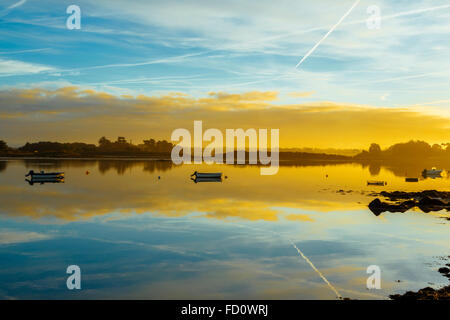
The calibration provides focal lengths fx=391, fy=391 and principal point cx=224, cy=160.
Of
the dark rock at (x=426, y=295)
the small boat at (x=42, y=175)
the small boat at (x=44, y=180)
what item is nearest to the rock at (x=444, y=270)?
the dark rock at (x=426, y=295)

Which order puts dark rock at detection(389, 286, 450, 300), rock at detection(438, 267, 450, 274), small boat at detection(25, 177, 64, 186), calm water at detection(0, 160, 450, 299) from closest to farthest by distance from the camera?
dark rock at detection(389, 286, 450, 300)
calm water at detection(0, 160, 450, 299)
rock at detection(438, 267, 450, 274)
small boat at detection(25, 177, 64, 186)

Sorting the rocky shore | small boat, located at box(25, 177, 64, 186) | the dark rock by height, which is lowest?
the dark rock

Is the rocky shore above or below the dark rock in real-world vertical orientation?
above

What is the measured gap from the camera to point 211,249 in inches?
1049

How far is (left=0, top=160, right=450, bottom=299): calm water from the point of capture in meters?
19.0

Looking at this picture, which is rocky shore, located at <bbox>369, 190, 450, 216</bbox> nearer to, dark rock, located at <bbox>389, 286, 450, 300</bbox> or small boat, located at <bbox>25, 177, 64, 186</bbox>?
dark rock, located at <bbox>389, 286, 450, 300</bbox>

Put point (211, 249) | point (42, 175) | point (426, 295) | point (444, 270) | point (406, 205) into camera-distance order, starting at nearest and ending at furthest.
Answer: point (426, 295), point (444, 270), point (211, 249), point (406, 205), point (42, 175)

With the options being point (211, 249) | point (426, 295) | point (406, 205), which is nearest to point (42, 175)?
point (211, 249)

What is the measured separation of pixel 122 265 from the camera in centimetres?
2234

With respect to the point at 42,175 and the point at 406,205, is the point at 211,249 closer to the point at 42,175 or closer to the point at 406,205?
the point at 406,205

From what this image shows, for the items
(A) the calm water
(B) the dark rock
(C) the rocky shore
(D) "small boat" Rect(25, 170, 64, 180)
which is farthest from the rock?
(D) "small boat" Rect(25, 170, 64, 180)

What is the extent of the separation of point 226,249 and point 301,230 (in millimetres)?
9794

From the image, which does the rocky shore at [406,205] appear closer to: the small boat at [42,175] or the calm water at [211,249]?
the calm water at [211,249]
